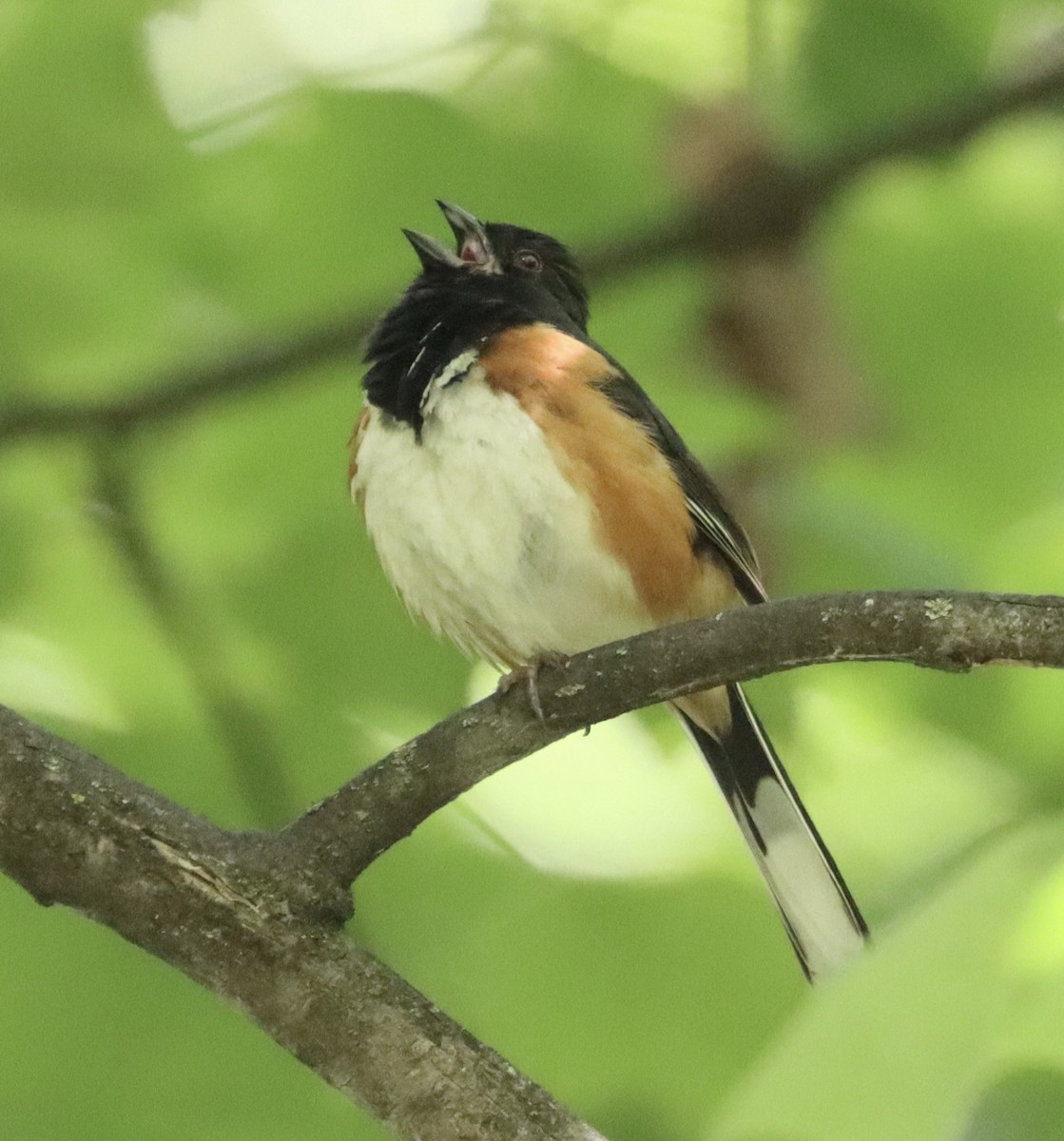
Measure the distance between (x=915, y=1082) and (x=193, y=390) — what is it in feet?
8.83

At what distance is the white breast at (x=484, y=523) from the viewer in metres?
3.88

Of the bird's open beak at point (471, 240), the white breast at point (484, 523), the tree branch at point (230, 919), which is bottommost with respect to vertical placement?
the tree branch at point (230, 919)

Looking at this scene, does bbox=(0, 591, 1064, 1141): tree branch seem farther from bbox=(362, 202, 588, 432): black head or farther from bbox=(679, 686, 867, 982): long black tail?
bbox=(362, 202, 588, 432): black head

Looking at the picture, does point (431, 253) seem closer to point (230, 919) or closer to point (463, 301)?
point (463, 301)

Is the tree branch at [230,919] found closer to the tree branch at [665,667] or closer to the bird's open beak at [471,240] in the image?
the tree branch at [665,667]

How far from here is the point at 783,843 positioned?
3.97 meters

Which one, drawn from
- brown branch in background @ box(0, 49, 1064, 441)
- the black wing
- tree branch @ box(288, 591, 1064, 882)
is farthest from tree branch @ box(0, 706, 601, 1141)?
the black wing

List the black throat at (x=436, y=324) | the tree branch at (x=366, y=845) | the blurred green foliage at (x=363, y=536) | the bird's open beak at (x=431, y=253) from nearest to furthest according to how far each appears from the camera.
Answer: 1. the tree branch at (x=366, y=845)
2. the blurred green foliage at (x=363, y=536)
3. the black throat at (x=436, y=324)
4. the bird's open beak at (x=431, y=253)

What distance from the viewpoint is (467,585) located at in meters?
4.04

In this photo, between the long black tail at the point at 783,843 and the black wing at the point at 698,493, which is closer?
A: the long black tail at the point at 783,843

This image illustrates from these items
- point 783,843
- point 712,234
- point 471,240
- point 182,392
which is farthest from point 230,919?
point 712,234

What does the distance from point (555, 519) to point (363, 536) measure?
0.60m

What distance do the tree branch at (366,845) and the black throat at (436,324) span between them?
1.33 meters

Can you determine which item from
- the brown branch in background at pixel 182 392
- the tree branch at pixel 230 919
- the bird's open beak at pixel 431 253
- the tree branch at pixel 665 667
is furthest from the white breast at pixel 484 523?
the tree branch at pixel 230 919
